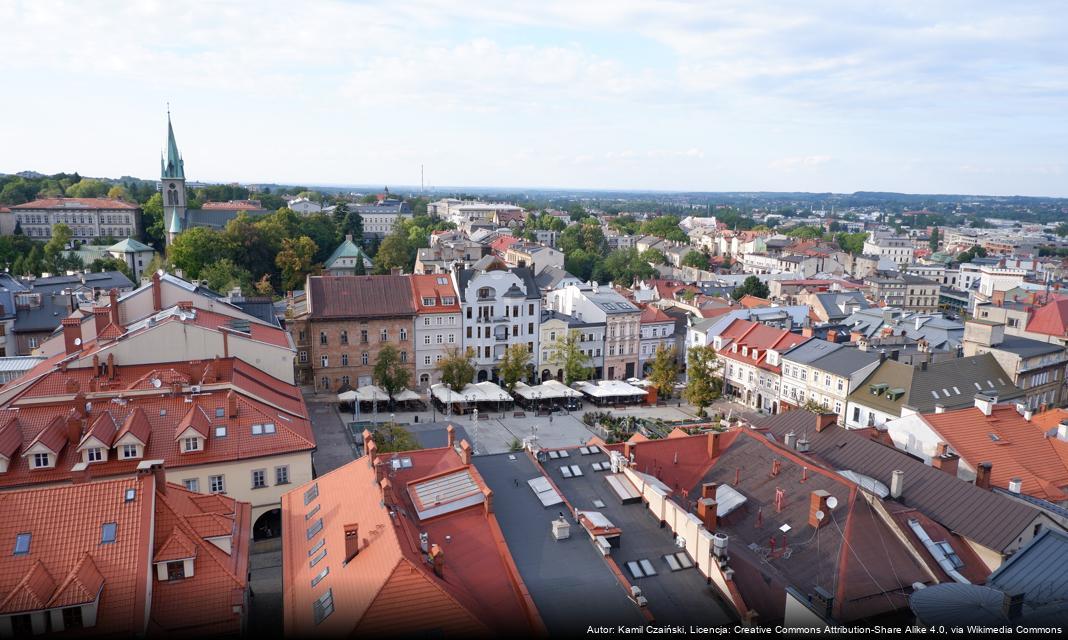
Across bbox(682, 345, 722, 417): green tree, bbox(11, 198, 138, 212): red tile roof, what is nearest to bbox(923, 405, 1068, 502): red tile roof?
bbox(682, 345, 722, 417): green tree

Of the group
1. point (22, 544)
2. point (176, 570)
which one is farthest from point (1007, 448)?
point (22, 544)

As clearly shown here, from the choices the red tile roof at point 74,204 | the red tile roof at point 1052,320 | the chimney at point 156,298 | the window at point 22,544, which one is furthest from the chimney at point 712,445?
the red tile roof at point 74,204

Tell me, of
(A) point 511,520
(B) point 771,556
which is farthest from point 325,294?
(B) point 771,556

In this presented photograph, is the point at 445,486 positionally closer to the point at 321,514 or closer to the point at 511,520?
the point at 511,520

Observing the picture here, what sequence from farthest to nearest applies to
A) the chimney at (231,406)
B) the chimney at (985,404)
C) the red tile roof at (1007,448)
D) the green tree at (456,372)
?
the green tree at (456,372), the chimney at (985,404), the chimney at (231,406), the red tile roof at (1007,448)

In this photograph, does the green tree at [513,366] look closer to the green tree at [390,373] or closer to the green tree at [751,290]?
the green tree at [390,373]

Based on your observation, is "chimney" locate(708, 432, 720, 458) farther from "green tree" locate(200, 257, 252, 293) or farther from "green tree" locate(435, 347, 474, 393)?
"green tree" locate(200, 257, 252, 293)
